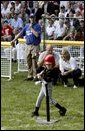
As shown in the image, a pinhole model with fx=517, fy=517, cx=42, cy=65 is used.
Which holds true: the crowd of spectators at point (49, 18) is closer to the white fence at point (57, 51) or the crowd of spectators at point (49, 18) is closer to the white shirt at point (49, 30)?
the white shirt at point (49, 30)

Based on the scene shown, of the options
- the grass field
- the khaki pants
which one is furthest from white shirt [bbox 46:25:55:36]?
the grass field

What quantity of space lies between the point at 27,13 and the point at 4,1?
4.72 ft

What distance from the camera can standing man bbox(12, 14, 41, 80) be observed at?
14.6 metres

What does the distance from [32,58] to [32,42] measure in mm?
478

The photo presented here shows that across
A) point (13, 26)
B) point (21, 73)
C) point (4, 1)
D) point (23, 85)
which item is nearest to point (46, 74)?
point (23, 85)

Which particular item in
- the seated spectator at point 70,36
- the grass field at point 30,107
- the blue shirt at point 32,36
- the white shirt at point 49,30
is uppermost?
the blue shirt at point 32,36

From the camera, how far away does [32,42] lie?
48.9 ft

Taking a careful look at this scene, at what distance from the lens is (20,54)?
16.7m

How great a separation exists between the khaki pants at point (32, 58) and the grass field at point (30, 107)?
1.27 feet

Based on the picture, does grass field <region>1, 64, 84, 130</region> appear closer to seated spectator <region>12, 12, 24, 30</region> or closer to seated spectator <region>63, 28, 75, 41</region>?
seated spectator <region>63, 28, 75, 41</region>

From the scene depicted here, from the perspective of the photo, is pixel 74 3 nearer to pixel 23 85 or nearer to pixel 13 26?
pixel 13 26

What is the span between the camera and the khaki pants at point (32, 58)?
14938 millimetres

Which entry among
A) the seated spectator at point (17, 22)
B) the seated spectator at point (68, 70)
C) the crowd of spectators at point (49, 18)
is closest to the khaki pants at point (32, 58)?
the seated spectator at point (68, 70)

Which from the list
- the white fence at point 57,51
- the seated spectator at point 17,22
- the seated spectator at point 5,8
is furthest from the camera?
the seated spectator at point 5,8
